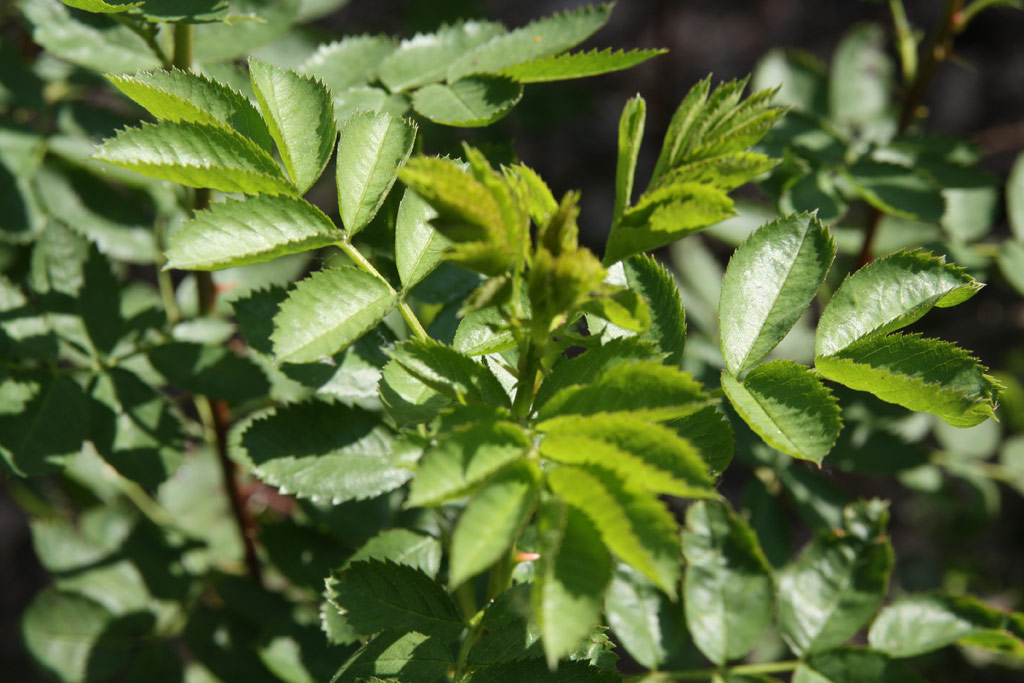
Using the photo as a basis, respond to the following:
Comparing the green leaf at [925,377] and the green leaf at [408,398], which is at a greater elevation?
the green leaf at [925,377]

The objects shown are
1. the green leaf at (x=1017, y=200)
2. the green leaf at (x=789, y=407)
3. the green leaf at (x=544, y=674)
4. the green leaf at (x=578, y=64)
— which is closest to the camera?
the green leaf at (x=789, y=407)

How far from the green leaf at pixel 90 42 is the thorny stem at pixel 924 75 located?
4.99 ft

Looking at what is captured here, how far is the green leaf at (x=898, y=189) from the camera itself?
1640mm

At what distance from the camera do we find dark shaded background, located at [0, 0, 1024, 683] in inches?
112

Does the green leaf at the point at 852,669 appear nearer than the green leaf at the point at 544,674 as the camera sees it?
No

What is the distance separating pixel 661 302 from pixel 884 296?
Result: 29 cm

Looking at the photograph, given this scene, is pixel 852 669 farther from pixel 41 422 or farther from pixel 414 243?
pixel 41 422

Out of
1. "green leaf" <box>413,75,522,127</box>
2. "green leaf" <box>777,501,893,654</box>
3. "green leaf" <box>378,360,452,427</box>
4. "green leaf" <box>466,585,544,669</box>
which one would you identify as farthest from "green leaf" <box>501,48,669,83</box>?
"green leaf" <box>777,501,893,654</box>

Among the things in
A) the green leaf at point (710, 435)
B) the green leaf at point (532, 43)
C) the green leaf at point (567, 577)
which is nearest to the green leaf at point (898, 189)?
the green leaf at point (532, 43)

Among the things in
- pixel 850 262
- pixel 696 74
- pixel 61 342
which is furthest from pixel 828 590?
pixel 696 74

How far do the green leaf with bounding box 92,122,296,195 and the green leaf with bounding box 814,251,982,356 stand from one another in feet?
2.42

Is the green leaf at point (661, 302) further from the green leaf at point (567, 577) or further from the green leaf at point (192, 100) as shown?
the green leaf at point (192, 100)

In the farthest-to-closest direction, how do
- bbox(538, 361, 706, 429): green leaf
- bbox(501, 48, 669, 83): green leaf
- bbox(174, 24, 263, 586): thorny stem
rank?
bbox(174, 24, 263, 586): thorny stem
bbox(501, 48, 669, 83): green leaf
bbox(538, 361, 706, 429): green leaf

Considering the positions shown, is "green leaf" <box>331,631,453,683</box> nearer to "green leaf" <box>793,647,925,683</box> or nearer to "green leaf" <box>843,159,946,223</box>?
"green leaf" <box>793,647,925,683</box>
